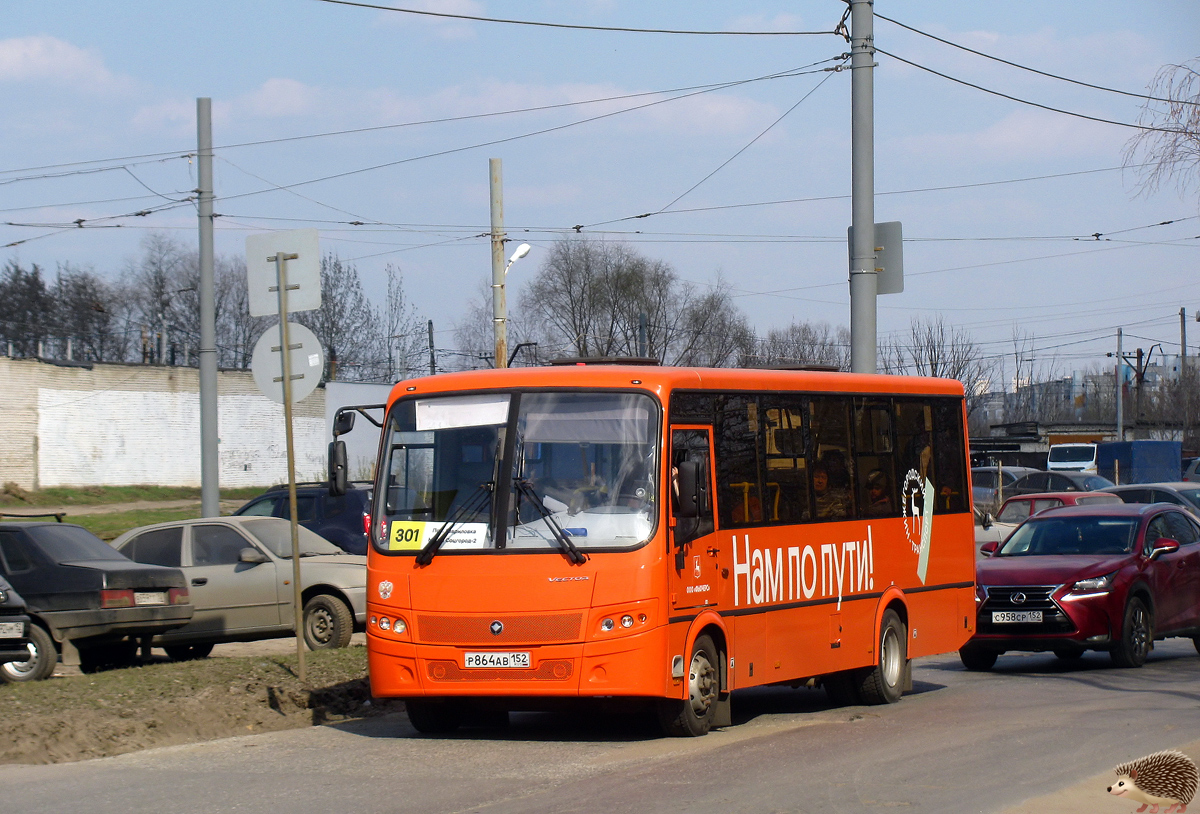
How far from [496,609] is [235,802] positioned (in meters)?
2.36

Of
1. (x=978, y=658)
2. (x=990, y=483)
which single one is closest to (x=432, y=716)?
(x=978, y=658)

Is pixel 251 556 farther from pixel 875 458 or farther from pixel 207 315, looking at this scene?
pixel 875 458

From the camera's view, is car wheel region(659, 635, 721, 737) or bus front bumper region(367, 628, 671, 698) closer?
bus front bumper region(367, 628, 671, 698)

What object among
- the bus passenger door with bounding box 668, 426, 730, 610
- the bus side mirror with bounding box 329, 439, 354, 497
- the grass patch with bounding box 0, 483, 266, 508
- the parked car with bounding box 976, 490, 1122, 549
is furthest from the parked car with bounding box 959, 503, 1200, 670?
the grass patch with bounding box 0, 483, 266, 508

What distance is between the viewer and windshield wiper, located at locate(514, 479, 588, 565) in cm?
906

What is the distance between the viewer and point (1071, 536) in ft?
49.6

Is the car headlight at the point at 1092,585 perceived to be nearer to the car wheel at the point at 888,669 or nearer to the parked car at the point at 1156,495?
the car wheel at the point at 888,669

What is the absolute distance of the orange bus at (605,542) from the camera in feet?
29.6

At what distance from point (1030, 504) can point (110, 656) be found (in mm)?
18350

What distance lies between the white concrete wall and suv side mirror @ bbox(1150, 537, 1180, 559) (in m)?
41.2

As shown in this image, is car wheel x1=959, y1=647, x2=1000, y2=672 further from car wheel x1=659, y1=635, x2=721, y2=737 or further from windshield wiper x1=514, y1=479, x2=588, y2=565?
windshield wiper x1=514, y1=479, x2=588, y2=565

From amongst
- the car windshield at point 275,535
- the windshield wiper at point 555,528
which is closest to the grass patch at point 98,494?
the car windshield at point 275,535

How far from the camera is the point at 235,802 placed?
7262mm

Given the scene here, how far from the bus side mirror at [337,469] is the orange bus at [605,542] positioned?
333 mm
